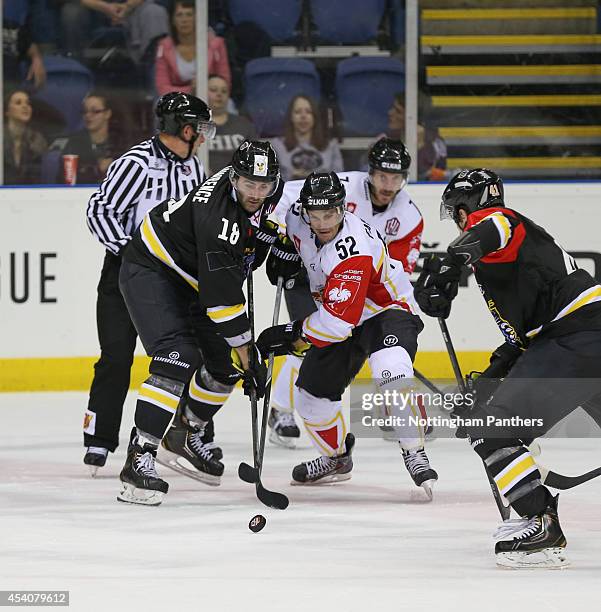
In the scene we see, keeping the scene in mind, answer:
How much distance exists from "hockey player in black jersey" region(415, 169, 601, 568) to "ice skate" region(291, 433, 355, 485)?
1084mm

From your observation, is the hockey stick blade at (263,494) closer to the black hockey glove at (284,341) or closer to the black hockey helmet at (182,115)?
the black hockey glove at (284,341)

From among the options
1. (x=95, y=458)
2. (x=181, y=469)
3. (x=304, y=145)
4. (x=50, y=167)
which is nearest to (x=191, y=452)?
(x=181, y=469)

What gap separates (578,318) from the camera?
11.5 ft

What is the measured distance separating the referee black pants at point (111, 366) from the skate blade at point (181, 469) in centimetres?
20

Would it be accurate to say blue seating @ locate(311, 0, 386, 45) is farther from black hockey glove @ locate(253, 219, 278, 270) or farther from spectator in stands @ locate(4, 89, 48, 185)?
black hockey glove @ locate(253, 219, 278, 270)

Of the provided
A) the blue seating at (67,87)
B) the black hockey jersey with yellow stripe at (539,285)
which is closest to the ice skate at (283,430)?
the black hockey jersey with yellow stripe at (539,285)

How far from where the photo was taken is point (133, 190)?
4707mm

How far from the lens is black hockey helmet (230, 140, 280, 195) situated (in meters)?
4.01

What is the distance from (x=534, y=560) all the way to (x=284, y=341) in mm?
1133

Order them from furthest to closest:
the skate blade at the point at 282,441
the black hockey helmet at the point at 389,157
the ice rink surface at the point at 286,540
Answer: the skate blade at the point at 282,441
the black hockey helmet at the point at 389,157
the ice rink surface at the point at 286,540

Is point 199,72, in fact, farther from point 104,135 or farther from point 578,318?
point 578,318

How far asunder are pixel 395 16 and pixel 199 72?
104cm

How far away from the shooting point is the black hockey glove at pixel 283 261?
4430 mm

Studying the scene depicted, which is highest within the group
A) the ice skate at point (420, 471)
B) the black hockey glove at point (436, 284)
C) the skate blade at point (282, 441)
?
the black hockey glove at point (436, 284)
